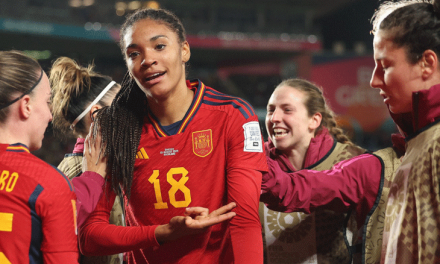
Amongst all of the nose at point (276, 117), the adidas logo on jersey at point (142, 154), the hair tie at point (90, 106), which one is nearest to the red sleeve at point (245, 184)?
the adidas logo on jersey at point (142, 154)

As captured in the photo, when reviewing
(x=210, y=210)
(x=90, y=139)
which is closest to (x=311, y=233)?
(x=210, y=210)

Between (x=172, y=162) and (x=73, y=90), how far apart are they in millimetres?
1049

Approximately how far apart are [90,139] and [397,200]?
123 centimetres

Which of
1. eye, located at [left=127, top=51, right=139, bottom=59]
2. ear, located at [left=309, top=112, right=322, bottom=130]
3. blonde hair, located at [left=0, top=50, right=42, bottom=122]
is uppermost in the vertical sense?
eye, located at [left=127, top=51, right=139, bottom=59]

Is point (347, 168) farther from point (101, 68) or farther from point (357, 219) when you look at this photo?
point (101, 68)

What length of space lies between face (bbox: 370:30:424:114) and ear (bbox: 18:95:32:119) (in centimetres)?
122

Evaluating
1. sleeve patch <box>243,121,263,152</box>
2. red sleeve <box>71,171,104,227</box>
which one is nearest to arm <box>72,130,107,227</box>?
red sleeve <box>71,171,104,227</box>

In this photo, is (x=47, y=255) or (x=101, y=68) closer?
(x=47, y=255)

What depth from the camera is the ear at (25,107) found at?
1457 millimetres

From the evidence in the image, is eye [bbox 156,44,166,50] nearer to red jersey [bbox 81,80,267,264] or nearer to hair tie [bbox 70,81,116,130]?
red jersey [bbox 81,80,267,264]

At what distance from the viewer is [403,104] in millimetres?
1474

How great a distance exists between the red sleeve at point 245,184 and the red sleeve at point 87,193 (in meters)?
0.52

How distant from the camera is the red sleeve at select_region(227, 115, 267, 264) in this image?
156 cm

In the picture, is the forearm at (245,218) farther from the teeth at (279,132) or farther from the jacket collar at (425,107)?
the teeth at (279,132)
